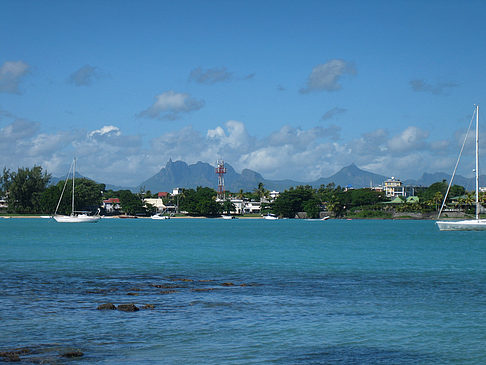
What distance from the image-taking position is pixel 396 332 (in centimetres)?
1992

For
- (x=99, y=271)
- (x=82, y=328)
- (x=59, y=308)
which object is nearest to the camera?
(x=82, y=328)

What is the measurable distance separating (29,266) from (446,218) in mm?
148341

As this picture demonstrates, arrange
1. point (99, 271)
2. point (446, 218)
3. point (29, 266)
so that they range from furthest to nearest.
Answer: point (446, 218)
point (29, 266)
point (99, 271)

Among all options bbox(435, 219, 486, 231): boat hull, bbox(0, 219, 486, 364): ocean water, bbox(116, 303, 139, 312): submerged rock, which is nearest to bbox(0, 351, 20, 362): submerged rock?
bbox(0, 219, 486, 364): ocean water

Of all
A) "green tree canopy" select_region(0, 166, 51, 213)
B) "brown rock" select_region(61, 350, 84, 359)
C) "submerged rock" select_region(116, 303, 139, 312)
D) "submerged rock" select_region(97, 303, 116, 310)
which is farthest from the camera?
"green tree canopy" select_region(0, 166, 51, 213)

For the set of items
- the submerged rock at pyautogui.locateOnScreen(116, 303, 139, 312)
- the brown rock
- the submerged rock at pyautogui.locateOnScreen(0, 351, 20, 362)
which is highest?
the submerged rock at pyautogui.locateOnScreen(116, 303, 139, 312)

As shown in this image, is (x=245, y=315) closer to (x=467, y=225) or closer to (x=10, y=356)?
(x=10, y=356)

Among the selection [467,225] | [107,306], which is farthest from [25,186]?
[107,306]

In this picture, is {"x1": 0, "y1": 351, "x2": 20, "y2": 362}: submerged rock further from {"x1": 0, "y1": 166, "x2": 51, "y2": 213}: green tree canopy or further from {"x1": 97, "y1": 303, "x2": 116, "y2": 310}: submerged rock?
{"x1": 0, "y1": 166, "x2": 51, "y2": 213}: green tree canopy

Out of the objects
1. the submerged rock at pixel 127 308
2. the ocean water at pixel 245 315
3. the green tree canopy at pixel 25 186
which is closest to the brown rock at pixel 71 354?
the ocean water at pixel 245 315

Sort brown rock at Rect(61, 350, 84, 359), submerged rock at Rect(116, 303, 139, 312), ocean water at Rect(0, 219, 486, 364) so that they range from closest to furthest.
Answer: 1. brown rock at Rect(61, 350, 84, 359)
2. ocean water at Rect(0, 219, 486, 364)
3. submerged rock at Rect(116, 303, 139, 312)

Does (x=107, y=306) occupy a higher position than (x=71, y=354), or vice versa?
(x=107, y=306)

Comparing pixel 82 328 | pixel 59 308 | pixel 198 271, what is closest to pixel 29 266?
pixel 198 271

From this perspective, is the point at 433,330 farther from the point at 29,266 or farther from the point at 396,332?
the point at 29,266
